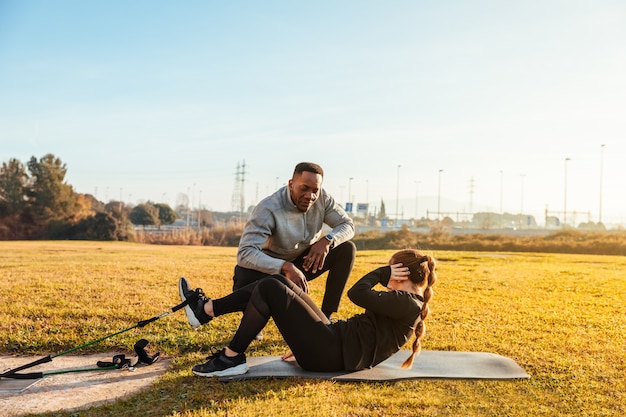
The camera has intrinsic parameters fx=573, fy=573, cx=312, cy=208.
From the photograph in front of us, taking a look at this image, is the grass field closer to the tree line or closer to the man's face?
the man's face

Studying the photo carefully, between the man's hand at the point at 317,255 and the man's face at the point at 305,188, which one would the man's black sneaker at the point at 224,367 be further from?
the man's face at the point at 305,188

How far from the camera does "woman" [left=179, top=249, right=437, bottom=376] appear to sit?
403cm

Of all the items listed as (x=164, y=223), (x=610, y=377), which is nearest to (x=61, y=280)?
(x=610, y=377)

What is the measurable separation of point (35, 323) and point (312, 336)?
388 centimetres

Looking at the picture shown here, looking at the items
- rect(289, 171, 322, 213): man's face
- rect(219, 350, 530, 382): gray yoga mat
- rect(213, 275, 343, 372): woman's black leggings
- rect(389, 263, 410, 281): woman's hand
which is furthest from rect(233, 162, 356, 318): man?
rect(389, 263, 410, 281): woman's hand

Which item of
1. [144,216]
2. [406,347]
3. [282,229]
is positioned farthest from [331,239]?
[144,216]

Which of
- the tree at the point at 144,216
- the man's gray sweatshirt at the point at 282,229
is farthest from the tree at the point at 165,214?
the man's gray sweatshirt at the point at 282,229

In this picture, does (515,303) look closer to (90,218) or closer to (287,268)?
(287,268)

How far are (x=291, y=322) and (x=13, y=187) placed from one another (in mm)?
47509

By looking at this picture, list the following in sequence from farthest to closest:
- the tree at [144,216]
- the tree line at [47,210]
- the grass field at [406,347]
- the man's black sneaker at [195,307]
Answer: the tree at [144,216] → the tree line at [47,210] → the man's black sneaker at [195,307] → the grass field at [406,347]

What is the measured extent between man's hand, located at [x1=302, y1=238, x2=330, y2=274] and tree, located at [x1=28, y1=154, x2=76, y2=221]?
42354mm

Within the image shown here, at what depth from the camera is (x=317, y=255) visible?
5367 millimetres

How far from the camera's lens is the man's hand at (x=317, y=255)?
5.37 meters

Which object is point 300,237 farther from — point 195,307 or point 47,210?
point 47,210
